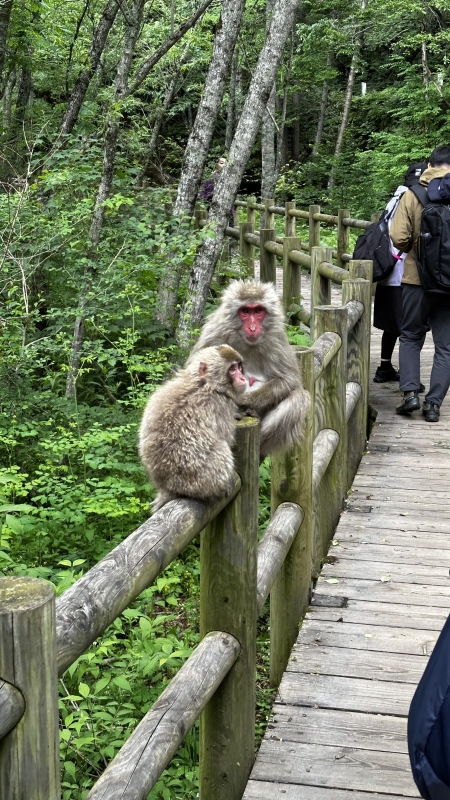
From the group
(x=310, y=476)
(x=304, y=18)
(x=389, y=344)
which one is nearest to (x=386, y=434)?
(x=389, y=344)

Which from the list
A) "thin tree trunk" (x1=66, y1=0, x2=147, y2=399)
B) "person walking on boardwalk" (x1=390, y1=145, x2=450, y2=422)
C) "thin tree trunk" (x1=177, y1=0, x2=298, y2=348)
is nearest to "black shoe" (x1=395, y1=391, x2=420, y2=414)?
"person walking on boardwalk" (x1=390, y1=145, x2=450, y2=422)

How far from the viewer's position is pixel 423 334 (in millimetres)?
6949

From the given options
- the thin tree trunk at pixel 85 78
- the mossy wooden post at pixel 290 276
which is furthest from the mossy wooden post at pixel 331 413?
the thin tree trunk at pixel 85 78

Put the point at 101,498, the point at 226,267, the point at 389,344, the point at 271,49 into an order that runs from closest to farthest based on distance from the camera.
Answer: the point at 101,498
the point at 389,344
the point at 271,49
the point at 226,267

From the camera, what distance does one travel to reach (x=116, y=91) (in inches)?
326

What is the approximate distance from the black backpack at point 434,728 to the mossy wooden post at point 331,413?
318cm

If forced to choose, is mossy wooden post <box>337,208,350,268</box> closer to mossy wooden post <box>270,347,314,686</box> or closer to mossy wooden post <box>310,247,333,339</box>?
mossy wooden post <box>310,247,333,339</box>

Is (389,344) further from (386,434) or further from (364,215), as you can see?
(364,215)

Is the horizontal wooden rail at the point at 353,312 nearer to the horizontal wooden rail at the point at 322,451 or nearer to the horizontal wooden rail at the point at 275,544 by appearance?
the horizontal wooden rail at the point at 322,451

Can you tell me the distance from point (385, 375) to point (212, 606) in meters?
5.67

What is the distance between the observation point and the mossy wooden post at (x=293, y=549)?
385 centimetres

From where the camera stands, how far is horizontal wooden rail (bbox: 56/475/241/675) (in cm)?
162

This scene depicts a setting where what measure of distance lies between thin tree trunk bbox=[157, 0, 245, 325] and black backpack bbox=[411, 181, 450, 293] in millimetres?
2360

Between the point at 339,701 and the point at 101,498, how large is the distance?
213cm
